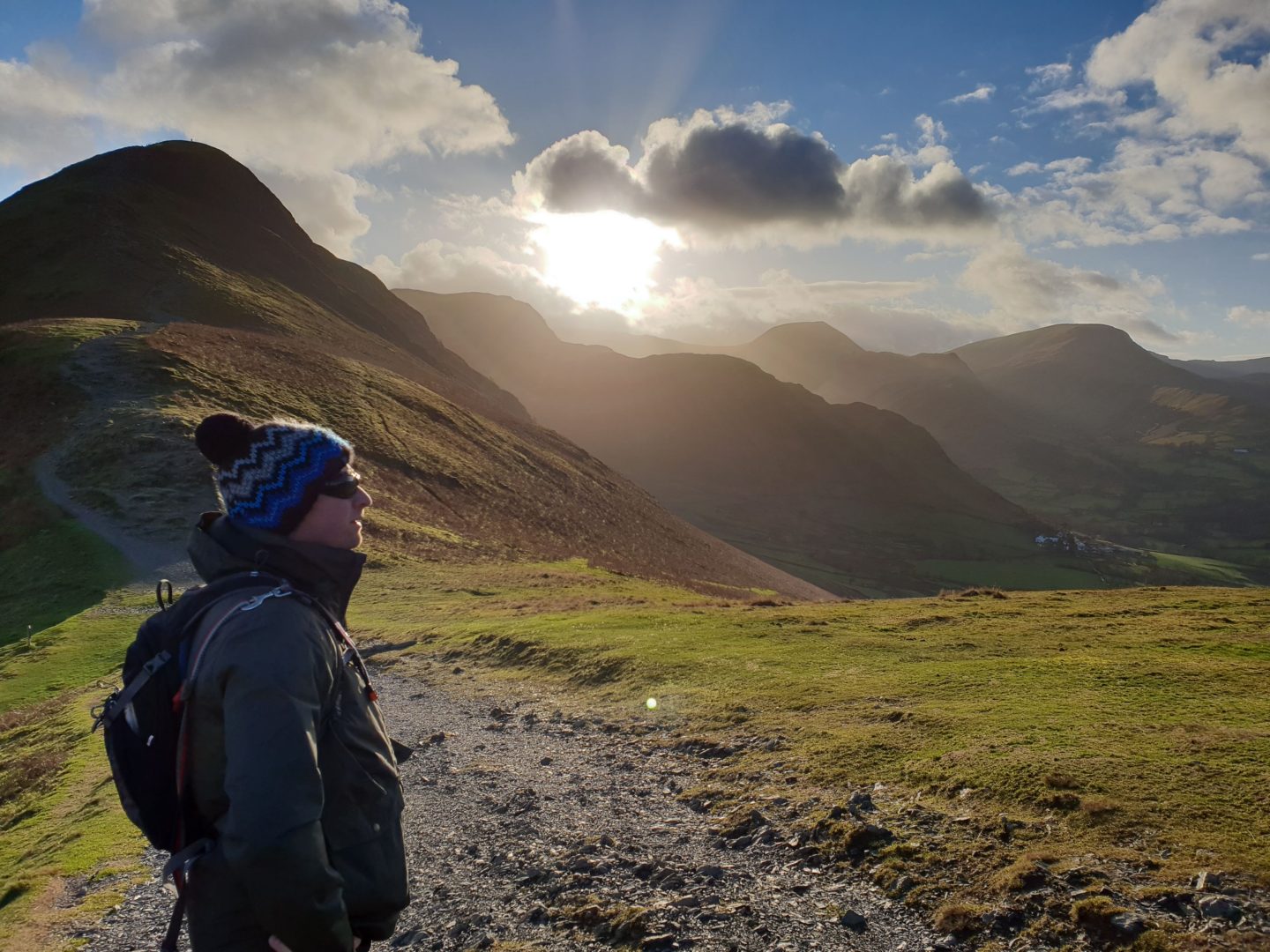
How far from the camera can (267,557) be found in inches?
166

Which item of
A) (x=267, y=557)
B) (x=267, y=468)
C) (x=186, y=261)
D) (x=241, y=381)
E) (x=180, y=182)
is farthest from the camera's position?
(x=180, y=182)


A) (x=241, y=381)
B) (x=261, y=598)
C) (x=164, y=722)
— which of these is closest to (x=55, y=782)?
(x=164, y=722)

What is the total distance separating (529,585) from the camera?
41.2m

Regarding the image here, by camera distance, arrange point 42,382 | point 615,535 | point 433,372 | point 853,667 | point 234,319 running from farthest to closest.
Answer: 1. point 433,372
2. point 234,319
3. point 615,535
4. point 42,382
5. point 853,667

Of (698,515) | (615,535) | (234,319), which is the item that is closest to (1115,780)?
(615,535)

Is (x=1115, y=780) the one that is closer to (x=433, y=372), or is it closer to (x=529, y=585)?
(x=529, y=585)

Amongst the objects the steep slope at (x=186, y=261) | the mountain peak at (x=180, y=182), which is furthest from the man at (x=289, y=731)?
the mountain peak at (x=180, y=182)

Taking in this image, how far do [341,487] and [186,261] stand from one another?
114 metres

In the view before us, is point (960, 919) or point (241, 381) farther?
point (241, 381)

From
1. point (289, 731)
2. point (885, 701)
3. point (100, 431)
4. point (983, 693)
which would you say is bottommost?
point (885, 701)

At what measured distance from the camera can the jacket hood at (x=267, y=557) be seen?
14.0ft

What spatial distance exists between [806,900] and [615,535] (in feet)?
239

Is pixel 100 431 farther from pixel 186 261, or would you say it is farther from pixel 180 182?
pixel 180 182

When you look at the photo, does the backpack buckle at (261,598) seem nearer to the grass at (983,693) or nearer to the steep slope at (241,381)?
the grass at (983,693)
